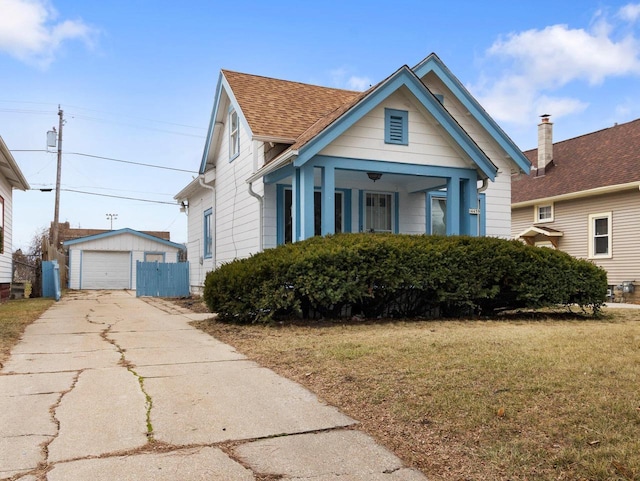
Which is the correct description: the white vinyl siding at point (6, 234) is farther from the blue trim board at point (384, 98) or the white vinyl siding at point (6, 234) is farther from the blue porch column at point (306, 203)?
the blue trim board at point (384, 98)

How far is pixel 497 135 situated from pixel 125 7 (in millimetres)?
9798

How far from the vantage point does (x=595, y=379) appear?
5020 mm

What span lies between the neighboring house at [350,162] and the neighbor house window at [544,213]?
27.6 ft

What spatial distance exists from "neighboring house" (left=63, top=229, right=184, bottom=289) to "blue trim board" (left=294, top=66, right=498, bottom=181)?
22.4 meters

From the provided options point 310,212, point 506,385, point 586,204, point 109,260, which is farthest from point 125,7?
point 109,260

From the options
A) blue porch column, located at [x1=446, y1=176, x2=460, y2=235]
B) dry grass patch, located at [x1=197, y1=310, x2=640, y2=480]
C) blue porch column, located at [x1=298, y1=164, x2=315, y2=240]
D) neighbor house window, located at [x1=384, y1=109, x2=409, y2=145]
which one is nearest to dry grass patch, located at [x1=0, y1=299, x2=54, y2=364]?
dry grass patch, located at [x1=197, y1=310, x2=640, y2=480]

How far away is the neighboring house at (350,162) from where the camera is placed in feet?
38.9

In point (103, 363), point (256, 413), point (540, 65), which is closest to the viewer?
point (256, 413)

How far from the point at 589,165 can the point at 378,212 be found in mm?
12074

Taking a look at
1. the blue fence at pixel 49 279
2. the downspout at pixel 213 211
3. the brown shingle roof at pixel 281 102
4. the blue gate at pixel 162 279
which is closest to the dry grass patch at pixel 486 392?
the brown shingle roof at pixel 281 102

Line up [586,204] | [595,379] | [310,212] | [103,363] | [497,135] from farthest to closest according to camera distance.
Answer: [586,204] < [497,135] < [310,212] < [103,363] < [595,379]

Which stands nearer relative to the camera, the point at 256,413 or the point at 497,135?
the point at 256,413

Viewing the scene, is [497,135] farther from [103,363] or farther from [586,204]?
[103,363]

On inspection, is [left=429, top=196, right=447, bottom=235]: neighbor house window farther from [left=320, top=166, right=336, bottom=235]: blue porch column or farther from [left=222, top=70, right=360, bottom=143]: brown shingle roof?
[left=320, top=166, right=336, bottom=235]: blue porch column
